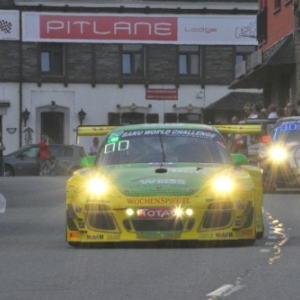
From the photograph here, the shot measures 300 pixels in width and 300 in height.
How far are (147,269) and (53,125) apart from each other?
171 feet

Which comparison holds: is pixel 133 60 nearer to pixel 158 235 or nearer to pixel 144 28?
pixel 144 28

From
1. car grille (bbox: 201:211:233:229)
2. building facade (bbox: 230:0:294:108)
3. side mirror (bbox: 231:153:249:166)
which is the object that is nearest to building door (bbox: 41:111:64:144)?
building facade (bbox: 230:0:294:108)

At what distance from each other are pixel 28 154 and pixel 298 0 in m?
12.1

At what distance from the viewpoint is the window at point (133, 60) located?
64438 millimetres

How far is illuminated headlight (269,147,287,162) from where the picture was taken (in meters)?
27.3

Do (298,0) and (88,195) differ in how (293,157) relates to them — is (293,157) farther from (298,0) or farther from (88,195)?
(298,0)

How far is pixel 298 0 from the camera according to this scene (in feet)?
143

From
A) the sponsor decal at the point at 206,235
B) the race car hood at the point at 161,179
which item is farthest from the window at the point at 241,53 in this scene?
the sponsor decal at the point at 206,235

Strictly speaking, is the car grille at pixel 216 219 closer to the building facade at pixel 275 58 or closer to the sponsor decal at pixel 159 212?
the sponsor decal at pixel 159 212

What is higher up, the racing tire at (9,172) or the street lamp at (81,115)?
the street lamp at (81,115)

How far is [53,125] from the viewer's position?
209 ft

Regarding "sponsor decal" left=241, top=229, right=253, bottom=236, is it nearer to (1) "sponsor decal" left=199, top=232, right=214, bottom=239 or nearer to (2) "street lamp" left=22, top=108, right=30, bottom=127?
(1) "sponsor decal" left=199, top=232, right=214, bottom=239

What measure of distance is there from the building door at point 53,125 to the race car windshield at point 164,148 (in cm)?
4815

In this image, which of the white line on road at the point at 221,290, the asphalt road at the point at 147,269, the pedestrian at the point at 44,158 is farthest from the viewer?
the pedestrian at the point at 44,158
